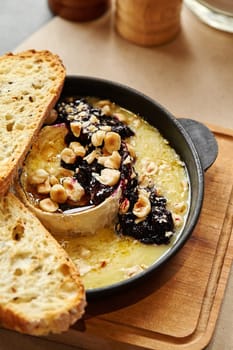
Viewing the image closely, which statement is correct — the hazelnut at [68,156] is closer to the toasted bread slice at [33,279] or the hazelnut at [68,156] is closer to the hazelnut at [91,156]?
the hazelnut at [91,156]

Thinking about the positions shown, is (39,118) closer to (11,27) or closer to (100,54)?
(100,54)

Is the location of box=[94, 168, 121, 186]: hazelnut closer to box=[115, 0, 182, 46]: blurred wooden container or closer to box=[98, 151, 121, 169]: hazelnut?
box=[98, 151, 121, 169]: hazelnut

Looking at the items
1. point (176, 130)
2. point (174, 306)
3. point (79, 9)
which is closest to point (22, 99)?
point (176, 130)

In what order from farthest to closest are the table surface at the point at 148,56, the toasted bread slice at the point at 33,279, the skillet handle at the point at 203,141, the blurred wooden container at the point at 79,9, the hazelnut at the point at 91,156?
the blurred wooden container at the point at 79,9
the table surface at the point at 148,56
the skillet handle at the point at 203,141
the hazelnut at the point at 91,156
the toasted bread slice at the point at 33,279

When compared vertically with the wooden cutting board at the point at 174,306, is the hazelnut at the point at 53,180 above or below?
above

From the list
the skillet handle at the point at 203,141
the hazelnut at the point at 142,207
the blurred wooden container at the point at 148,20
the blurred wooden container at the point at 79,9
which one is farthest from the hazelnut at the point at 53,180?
the blurred wooden container at the point at 79,9

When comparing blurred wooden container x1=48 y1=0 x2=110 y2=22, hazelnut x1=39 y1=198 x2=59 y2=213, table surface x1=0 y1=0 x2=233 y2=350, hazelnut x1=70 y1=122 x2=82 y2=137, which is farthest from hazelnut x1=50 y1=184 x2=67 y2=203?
blurred wooden container x1=48 y1=0 x2=110 y2=22
